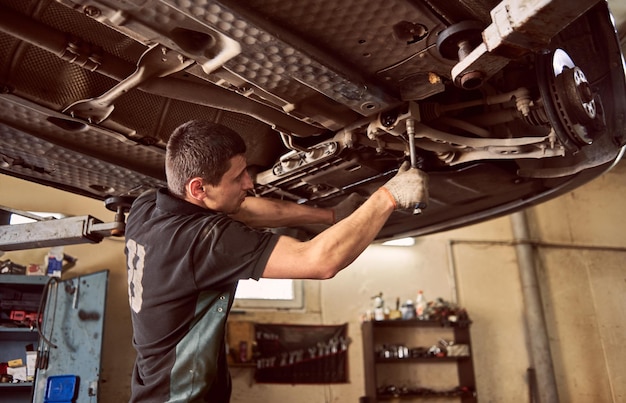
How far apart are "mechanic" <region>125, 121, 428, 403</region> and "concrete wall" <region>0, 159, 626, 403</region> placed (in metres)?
3.54

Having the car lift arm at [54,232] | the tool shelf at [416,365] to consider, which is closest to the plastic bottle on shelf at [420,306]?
the tool shelf at [416,365]

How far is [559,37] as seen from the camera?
1758 mm

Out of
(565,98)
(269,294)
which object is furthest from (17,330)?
(565,98)

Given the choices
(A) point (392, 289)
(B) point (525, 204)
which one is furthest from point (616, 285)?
(B) point (525, 204)

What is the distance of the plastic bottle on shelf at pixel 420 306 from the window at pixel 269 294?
3.90ft

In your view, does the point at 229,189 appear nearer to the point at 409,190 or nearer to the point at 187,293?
the point at 187,293

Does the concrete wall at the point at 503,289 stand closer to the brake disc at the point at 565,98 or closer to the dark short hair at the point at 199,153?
the dark short hair at the point at 199,153

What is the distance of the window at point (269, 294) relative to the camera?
5168mm

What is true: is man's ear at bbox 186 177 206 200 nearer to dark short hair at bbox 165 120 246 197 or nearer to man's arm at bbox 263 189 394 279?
dark short hair at bbox 165 120 246 197

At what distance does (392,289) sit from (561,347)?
2178mm

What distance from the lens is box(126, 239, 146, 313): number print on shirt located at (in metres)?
1.52

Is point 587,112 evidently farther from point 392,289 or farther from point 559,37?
point 392,289

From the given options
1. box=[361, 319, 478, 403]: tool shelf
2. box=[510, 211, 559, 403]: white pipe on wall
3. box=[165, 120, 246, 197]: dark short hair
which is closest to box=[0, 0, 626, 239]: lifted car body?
box=[165, 120, 246, 197]: dark short hair

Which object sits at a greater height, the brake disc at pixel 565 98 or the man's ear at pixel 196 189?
the brake disc at pixel 565 98
